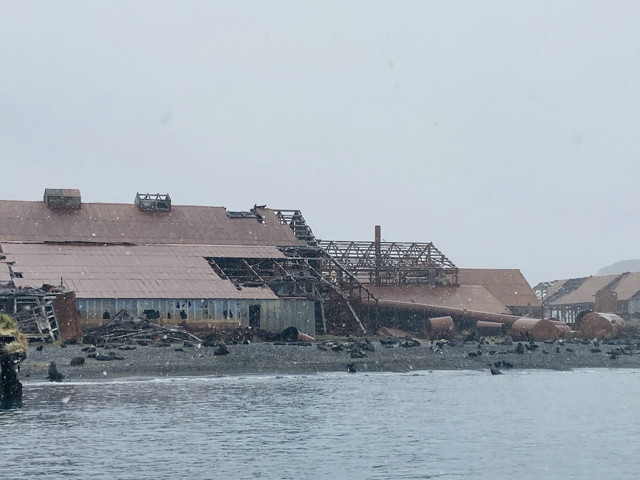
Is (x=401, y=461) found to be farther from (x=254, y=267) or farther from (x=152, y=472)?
(x=254, y=267)

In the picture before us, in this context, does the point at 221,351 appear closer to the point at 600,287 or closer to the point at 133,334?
the point at 133,334

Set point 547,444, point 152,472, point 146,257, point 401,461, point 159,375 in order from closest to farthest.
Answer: point 152,472 < point 401,461 < point 547,444 < point 159,375 < point 146,257

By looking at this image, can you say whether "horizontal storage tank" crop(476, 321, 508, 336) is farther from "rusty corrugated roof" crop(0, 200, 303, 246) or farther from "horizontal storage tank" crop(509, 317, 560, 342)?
"rusty corrugated roof" crop(0, 200, 303, 246)

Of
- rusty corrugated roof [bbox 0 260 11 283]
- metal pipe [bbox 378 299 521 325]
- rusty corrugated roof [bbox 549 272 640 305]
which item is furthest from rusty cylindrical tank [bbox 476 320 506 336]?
rusty corrugated roof [bbox 549 272 640 305]

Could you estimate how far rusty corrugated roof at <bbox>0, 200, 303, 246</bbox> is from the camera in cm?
8350

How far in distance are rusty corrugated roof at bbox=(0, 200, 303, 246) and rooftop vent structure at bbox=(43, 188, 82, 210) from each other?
0.52m

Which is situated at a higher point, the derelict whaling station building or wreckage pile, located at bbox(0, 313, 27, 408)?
the derelict whaling station building

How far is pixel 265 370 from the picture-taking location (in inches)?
2232

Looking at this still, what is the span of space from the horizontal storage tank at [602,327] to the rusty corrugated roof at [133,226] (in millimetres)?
24185

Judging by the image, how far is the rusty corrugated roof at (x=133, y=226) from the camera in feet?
274

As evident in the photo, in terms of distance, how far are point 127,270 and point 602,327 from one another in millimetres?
38307

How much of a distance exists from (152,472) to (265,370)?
2790 cm

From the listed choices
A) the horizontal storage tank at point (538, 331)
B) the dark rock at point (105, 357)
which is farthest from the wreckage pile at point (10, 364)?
the horizontal storage tank at point (538, 331)

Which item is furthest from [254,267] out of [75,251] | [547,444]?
[547,444]
